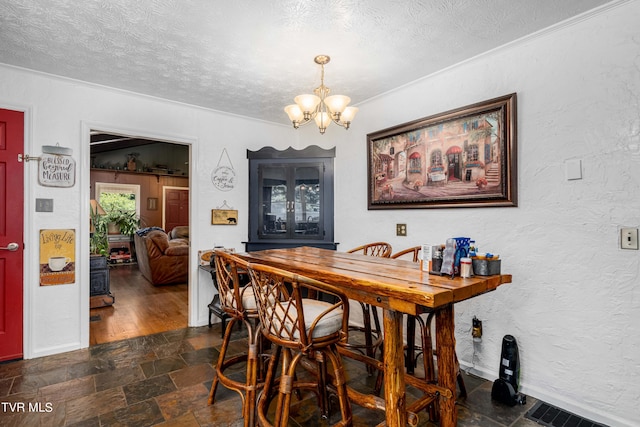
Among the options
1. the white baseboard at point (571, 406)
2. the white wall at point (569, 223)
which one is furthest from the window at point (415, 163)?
the white baseboard at point (571, 406)

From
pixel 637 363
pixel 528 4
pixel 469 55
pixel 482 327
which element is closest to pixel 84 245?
pixel 482 327

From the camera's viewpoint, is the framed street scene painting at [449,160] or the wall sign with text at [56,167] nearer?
the framed street scene painting at [449,160]

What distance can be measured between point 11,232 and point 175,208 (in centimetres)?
668

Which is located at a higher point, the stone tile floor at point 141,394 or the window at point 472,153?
the window at point 472,153

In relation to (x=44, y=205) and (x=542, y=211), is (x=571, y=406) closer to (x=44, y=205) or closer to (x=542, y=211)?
(x=542, y=211)

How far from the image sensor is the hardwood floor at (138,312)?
3.32m

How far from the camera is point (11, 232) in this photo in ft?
8.67

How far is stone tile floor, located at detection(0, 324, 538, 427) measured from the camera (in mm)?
1893

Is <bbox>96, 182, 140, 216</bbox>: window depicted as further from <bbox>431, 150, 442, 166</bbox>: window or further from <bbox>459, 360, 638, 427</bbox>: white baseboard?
<bbox>459, 360, 638, 427</bbox>: white baseboard

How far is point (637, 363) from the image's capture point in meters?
1.76

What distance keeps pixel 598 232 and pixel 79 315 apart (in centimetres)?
402

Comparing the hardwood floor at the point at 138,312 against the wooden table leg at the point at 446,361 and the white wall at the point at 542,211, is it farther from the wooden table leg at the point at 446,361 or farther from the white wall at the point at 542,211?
the wooden table leg at the point at 446,361

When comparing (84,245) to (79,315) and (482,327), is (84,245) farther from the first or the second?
(482,327)

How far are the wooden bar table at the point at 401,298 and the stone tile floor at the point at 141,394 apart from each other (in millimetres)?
532
